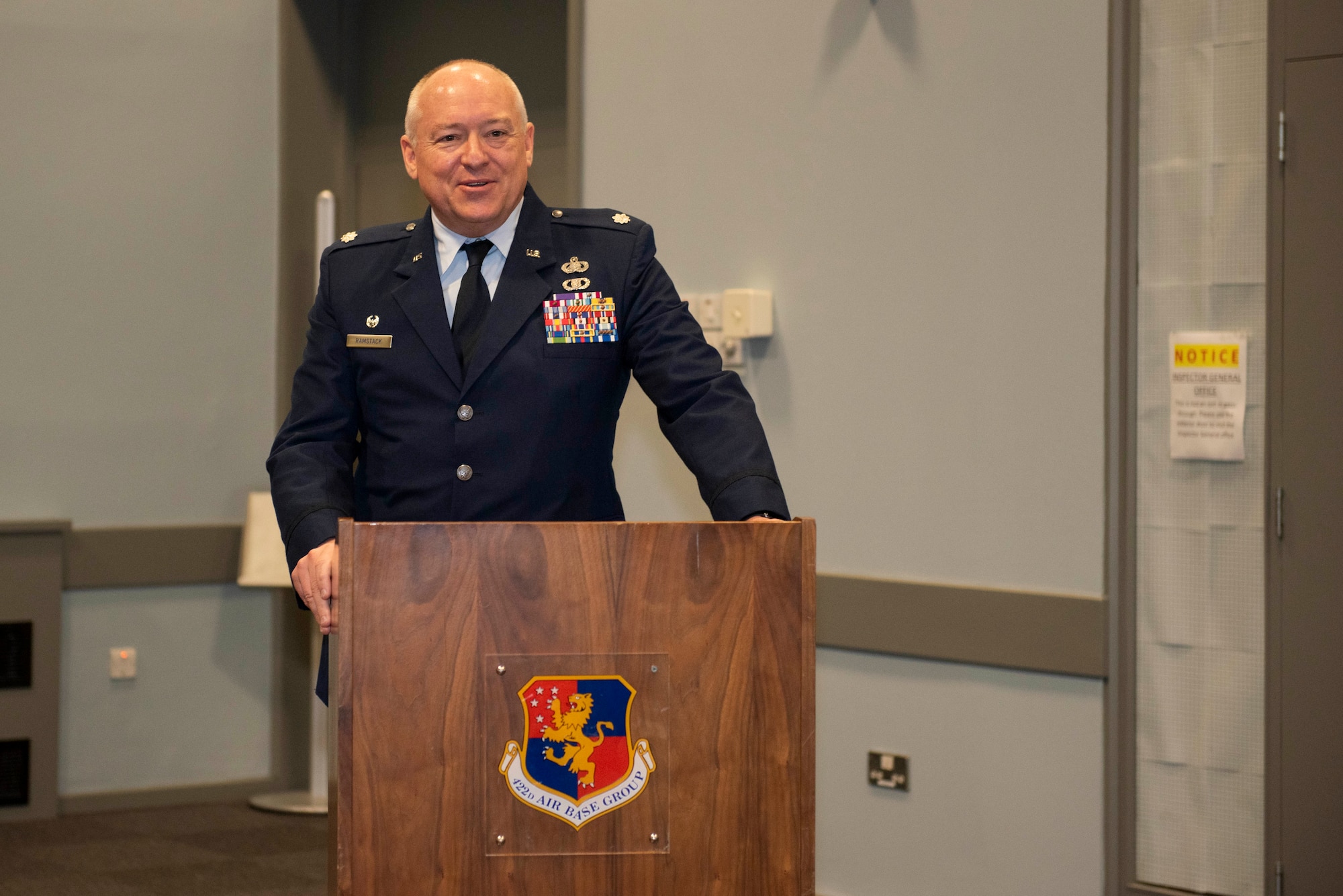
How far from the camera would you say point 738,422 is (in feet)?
5.27

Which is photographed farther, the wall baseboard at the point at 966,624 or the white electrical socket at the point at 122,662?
the white electrical socket at the point at 122,662

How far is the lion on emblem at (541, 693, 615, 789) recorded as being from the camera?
1268 mm

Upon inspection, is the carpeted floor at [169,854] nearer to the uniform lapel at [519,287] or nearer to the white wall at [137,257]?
the white wall at [137,257]

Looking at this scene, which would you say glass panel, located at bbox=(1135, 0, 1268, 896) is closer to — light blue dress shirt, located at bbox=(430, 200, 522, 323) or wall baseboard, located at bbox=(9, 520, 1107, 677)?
wall baseboard, located at bbox=(9, 520, 1107, 677)

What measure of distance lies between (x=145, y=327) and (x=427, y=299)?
2.99m

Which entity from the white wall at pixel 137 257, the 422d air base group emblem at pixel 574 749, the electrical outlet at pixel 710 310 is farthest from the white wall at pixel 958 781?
the white wall at pixel 137 257

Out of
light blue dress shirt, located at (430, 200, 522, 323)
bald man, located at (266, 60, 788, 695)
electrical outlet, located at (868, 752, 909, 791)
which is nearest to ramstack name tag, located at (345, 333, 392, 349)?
bald man, located at (266, 60, 788, 695)

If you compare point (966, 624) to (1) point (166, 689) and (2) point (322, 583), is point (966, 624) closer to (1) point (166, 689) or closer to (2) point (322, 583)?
(2) point (322, 583)

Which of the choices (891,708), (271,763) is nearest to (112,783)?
(271,763)

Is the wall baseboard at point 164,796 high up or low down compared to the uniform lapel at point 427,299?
down

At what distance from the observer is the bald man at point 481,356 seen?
5.54 ft

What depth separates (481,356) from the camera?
1.68 m

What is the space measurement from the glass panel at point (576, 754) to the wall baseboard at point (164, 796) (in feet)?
11.5

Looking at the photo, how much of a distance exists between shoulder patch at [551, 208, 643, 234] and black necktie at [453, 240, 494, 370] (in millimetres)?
128
